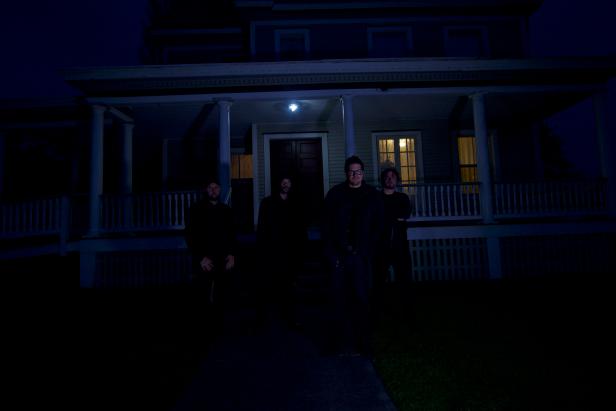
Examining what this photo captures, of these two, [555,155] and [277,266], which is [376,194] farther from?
[555,155]

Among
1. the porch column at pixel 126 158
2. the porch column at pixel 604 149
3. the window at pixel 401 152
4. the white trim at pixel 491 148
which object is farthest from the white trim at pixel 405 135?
the porch column at pixel 126 158

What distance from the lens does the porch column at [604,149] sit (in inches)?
314

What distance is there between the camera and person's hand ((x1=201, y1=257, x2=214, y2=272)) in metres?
3.97

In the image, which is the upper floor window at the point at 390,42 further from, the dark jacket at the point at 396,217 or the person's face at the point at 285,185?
the person's face at the point at 285,185

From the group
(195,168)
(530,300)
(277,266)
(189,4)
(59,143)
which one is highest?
(189,4)

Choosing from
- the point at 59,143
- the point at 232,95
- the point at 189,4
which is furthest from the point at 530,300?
the point at 59,143

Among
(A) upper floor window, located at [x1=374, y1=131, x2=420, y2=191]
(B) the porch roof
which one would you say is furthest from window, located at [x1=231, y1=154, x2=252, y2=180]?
(A) upper floor window, located at [x1=374, y1=131, x2=420, y2=191]

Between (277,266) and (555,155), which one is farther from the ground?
(555,155)

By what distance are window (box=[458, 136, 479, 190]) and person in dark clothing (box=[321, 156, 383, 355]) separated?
8.41m

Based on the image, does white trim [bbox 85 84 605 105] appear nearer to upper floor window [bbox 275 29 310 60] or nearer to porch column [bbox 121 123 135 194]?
porch column [bbox 121 123 135 194]

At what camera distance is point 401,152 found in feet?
35.1

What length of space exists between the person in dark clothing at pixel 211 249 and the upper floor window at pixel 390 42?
866 cm

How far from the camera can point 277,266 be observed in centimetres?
434

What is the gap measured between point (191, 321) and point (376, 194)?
3069 mm
